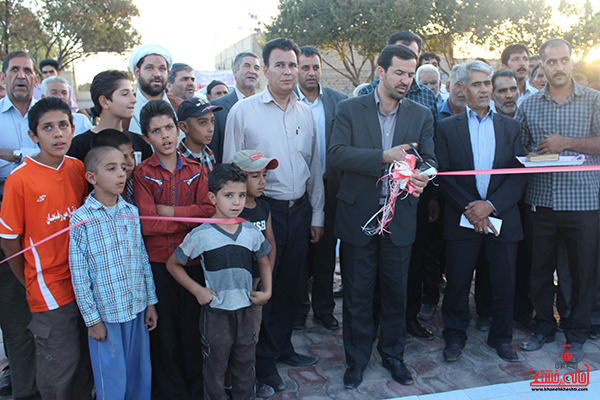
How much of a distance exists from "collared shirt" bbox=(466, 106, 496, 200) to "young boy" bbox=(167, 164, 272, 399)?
83.2 inches

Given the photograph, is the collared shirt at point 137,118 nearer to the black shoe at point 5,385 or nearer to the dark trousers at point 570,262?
the black shoe at point 5,385

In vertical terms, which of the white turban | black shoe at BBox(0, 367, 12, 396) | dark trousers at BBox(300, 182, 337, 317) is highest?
the white turban

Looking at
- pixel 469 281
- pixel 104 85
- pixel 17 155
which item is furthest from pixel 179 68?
pixel 469 281

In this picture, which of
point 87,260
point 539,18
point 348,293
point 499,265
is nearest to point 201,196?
point 87,260

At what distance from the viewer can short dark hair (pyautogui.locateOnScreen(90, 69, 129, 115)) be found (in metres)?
3.14

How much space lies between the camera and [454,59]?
A: 2039 cm

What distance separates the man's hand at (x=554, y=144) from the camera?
370 cm

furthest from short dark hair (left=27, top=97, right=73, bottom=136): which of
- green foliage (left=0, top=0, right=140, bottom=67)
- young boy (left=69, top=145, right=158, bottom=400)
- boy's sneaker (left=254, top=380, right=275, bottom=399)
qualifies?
green foliage (left=0, top=0, right=140, bottom=67)

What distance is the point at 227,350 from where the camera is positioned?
2.80 m

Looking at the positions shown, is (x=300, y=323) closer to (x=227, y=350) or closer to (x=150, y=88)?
(x=227, y=350)

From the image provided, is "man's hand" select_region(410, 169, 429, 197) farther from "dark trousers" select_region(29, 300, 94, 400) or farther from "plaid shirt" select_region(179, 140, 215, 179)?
"dark trousers" select_region(29, 300, 94, 400)

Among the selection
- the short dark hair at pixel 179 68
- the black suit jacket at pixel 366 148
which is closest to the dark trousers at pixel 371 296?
the black suit jacket at pixel 366 148

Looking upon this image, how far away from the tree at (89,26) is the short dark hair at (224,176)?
19885mm

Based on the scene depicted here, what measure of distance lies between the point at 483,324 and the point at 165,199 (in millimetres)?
3225
